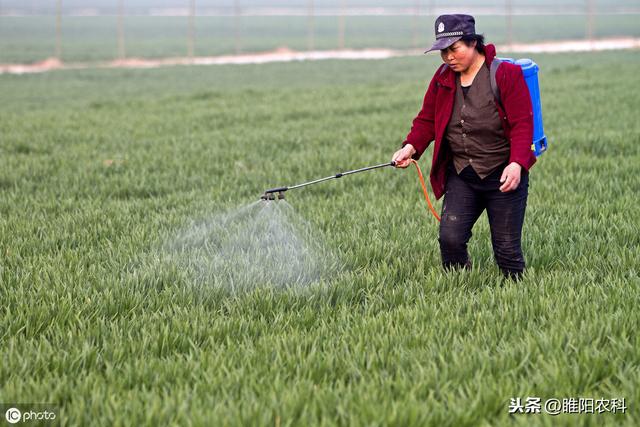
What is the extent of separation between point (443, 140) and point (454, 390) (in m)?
1.78

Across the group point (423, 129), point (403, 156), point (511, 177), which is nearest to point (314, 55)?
point (423, 129)

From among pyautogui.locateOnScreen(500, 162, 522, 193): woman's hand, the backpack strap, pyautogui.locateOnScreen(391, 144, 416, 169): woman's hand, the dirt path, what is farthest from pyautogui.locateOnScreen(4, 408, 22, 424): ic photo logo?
the dirt path

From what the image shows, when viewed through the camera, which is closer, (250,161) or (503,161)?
(503,161)

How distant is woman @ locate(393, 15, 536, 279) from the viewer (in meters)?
3.86

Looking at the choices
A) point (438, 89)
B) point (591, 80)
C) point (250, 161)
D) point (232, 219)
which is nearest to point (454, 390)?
point (438, 89)

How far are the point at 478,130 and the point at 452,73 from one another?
35 centimetres

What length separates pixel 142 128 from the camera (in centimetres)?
1116

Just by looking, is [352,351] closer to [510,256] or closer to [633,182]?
[510,256]

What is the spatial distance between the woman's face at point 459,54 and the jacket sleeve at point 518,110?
0.21m

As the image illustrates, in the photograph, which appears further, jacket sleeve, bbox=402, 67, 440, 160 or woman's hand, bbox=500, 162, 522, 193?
jacket sleeve, bbox=402, 67, 440, 160

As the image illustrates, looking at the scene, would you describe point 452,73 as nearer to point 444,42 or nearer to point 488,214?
point 444,42

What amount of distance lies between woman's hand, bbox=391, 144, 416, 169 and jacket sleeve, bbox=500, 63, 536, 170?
2.02 feet

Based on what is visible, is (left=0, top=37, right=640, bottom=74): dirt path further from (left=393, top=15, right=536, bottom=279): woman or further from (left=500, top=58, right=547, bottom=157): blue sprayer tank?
(left=500, top=58, right=547, bottom=157): blue sprayer tank

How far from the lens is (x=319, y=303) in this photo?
3.85 metres
